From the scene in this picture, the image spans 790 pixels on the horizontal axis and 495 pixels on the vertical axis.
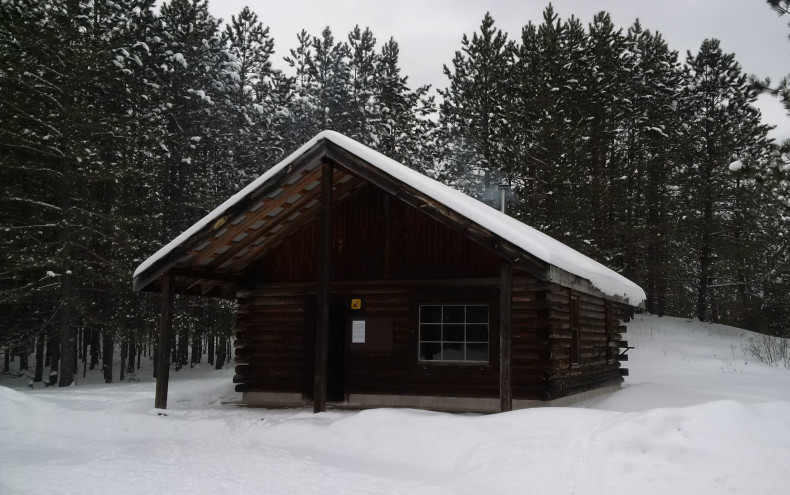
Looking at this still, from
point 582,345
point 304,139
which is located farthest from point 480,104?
point 582,345

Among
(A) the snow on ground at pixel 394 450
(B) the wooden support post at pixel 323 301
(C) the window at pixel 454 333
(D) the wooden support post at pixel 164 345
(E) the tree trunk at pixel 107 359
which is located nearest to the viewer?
(A) the snow on ground at pixel 394 450

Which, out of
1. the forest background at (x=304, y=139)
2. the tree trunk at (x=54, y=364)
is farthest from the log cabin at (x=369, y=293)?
the tree trunk at (x=54, y=364)

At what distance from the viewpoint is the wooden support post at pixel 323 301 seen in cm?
1110

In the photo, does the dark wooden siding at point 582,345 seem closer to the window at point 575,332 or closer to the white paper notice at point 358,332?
the window at point 575,332

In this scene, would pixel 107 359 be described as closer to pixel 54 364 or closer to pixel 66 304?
pixel 54 364

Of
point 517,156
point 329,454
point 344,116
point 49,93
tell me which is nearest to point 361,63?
point 344,116

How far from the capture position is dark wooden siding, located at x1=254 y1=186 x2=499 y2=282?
13.2 m

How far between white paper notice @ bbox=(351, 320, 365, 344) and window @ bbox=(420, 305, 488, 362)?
4.49ft

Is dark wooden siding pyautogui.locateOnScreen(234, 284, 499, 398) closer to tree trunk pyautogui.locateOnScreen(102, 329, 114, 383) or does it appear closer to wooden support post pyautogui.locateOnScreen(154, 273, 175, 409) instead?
wooden support post pyautogui.locateOnScreen(154, 273, 175, 409)

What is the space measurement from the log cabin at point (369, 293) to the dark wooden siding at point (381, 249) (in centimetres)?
3

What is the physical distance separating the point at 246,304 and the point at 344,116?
74.4 ft

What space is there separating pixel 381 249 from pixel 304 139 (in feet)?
75.4

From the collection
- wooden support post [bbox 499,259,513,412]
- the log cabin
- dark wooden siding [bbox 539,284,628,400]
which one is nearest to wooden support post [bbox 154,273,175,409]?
the log cabin

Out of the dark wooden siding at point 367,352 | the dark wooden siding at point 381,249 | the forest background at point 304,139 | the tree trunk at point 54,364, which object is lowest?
the tree trunk at point 54,364
